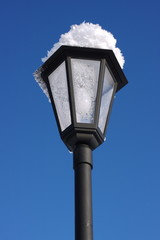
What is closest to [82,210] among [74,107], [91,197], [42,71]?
[91,197]

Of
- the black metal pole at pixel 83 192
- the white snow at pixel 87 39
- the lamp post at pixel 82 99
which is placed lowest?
the black metal pole at pixel 83 192

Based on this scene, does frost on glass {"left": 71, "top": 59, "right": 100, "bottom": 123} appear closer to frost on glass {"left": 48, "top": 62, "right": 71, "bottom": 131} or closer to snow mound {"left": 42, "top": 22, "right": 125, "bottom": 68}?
frost on glass {"left": 48, "top": 62, "right": 71, "bottom": 131}

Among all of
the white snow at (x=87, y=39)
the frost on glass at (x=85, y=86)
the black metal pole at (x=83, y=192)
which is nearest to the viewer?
the black metal pole at (x=83, y=192)

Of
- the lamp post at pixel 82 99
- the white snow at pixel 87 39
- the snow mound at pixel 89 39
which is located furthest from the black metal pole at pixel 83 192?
the snow mound at pixel 89 39

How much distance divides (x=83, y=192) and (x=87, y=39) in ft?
4.12

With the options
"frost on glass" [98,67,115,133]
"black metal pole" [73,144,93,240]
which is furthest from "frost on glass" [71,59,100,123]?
"black metal pole" [73,144,93,240]

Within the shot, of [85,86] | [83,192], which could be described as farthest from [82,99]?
[83,192]

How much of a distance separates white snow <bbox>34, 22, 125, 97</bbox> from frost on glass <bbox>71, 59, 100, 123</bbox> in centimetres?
25

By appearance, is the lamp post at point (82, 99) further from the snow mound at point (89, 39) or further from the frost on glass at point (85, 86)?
the snow mound at point (89, 39)

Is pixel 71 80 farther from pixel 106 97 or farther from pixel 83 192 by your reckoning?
pixel 83 192

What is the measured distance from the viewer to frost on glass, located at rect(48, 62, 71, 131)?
2.98m

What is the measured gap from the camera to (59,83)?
10.2 ft

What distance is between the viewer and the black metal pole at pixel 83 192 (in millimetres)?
2570

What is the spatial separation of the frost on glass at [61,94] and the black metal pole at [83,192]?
0.68ft
